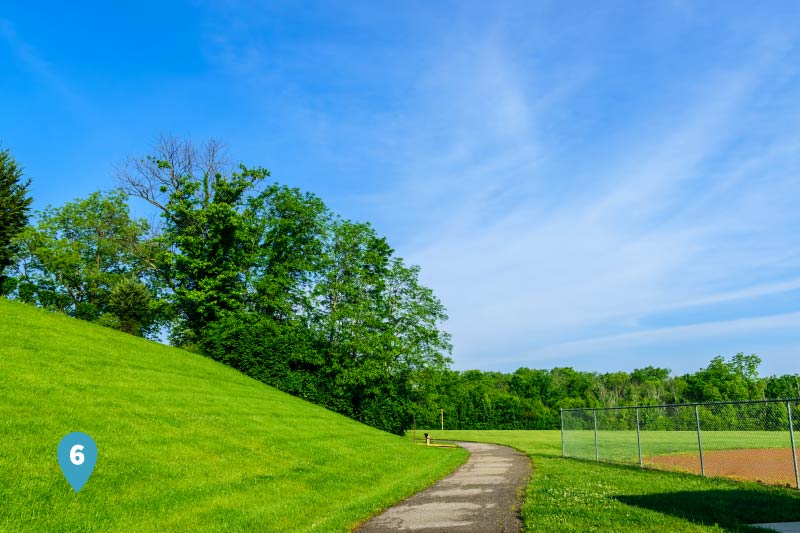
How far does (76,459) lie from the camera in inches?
367

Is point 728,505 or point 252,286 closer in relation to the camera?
point 728,505

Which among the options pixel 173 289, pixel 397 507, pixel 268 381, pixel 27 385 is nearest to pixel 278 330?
pixel 268 381

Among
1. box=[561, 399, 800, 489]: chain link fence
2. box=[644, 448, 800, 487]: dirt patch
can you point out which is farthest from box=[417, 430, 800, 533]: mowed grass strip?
box=[644, 448, 800, 487]: dirt patch

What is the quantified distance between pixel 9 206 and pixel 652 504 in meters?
42.1

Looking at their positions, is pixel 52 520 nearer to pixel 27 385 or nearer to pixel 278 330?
pixel 27 385

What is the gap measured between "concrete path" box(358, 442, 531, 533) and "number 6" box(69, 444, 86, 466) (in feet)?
17.3

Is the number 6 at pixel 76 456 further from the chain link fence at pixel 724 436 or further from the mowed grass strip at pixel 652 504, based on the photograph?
the chain link fence at pixel 724 436

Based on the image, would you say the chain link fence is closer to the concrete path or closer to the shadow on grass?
the shadow on grass

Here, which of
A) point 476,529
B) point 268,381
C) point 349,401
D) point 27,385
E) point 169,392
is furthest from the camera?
point 349,401

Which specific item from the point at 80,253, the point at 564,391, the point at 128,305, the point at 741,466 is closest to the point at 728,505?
the point at 741,466

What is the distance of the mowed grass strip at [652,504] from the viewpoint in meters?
8.12

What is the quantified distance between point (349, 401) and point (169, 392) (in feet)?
70.6

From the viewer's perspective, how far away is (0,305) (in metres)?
20.7

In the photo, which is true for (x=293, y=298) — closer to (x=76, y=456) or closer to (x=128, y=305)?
(x=128, y=305)
